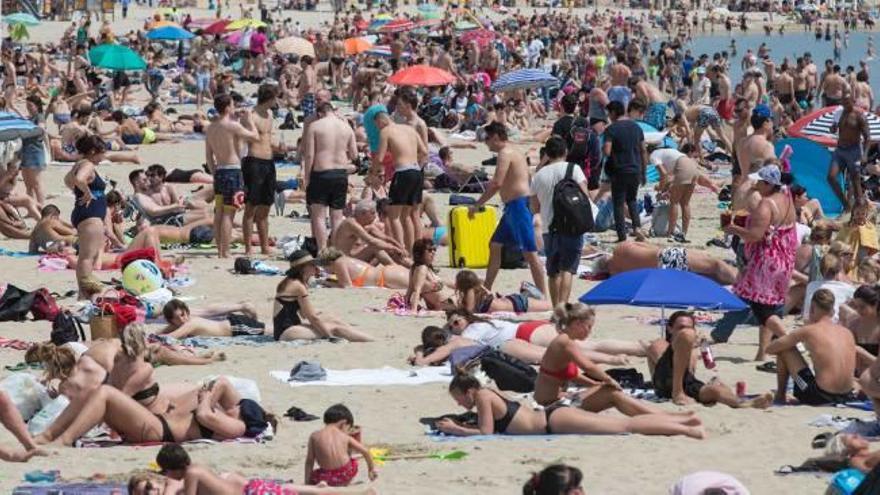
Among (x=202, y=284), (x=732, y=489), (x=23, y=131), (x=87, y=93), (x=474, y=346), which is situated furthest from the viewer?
(x=87, y=93)

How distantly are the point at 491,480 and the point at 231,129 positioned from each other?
6260 millimetres

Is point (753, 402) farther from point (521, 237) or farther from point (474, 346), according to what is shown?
point (521, 237)

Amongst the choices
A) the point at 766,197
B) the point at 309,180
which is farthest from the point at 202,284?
the point at 766,197

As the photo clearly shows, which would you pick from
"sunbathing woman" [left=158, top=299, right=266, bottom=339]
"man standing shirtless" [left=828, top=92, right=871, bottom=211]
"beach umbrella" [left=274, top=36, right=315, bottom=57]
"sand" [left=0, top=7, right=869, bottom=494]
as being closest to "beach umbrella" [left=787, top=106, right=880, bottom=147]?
"man standing shirtless" [left=828, top=92, right=871, bottom=211]

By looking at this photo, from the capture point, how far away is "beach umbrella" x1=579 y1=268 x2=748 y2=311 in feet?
32.4

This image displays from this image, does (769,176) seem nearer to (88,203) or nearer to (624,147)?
(88,203)

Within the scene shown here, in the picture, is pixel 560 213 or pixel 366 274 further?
pixel 366 274

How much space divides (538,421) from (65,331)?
9.63 ft

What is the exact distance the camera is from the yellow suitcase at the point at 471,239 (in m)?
13.9

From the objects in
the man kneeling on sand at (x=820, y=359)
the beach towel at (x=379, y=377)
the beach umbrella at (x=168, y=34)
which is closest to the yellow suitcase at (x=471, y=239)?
the beach towel at (x=379, y=377)

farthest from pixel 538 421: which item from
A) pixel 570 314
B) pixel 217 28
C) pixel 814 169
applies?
pixel 217 28

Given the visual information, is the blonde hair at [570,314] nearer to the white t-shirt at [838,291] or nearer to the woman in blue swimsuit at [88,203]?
the white t-shirt at [838,291]

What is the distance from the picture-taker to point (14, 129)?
49.6 feet

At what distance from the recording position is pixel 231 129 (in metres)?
13.6
